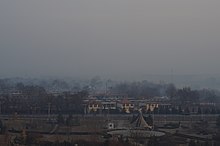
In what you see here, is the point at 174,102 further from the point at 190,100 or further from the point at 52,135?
the point at 52,135

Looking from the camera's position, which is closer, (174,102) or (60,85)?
(174,102)

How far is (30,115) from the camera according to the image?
46.2 feet

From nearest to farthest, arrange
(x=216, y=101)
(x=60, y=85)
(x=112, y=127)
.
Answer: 1. (x=112, y=127)
2. (x=216, y=101)
3. (x=60, y=85)

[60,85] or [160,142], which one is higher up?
[60,85]

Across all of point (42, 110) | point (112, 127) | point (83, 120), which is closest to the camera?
point (112, 127)

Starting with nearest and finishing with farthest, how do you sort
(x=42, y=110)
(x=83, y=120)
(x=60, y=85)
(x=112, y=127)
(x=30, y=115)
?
(x=112, y=127) → (x=83, y=120) → (x=30, y=115) → (x=42, y=110) → (x=60, y=85)

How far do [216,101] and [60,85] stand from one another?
16.6 m

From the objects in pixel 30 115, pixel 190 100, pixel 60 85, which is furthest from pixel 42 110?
pixel 60 85

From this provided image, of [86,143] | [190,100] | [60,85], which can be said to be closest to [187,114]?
[190,100]

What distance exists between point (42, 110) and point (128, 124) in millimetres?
4262

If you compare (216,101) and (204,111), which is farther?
(216,101)

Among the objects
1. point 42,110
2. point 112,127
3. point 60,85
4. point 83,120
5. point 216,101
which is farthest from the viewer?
point 60,85

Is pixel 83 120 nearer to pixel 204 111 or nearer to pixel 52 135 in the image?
pixel 52 135

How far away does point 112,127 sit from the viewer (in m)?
11.3
